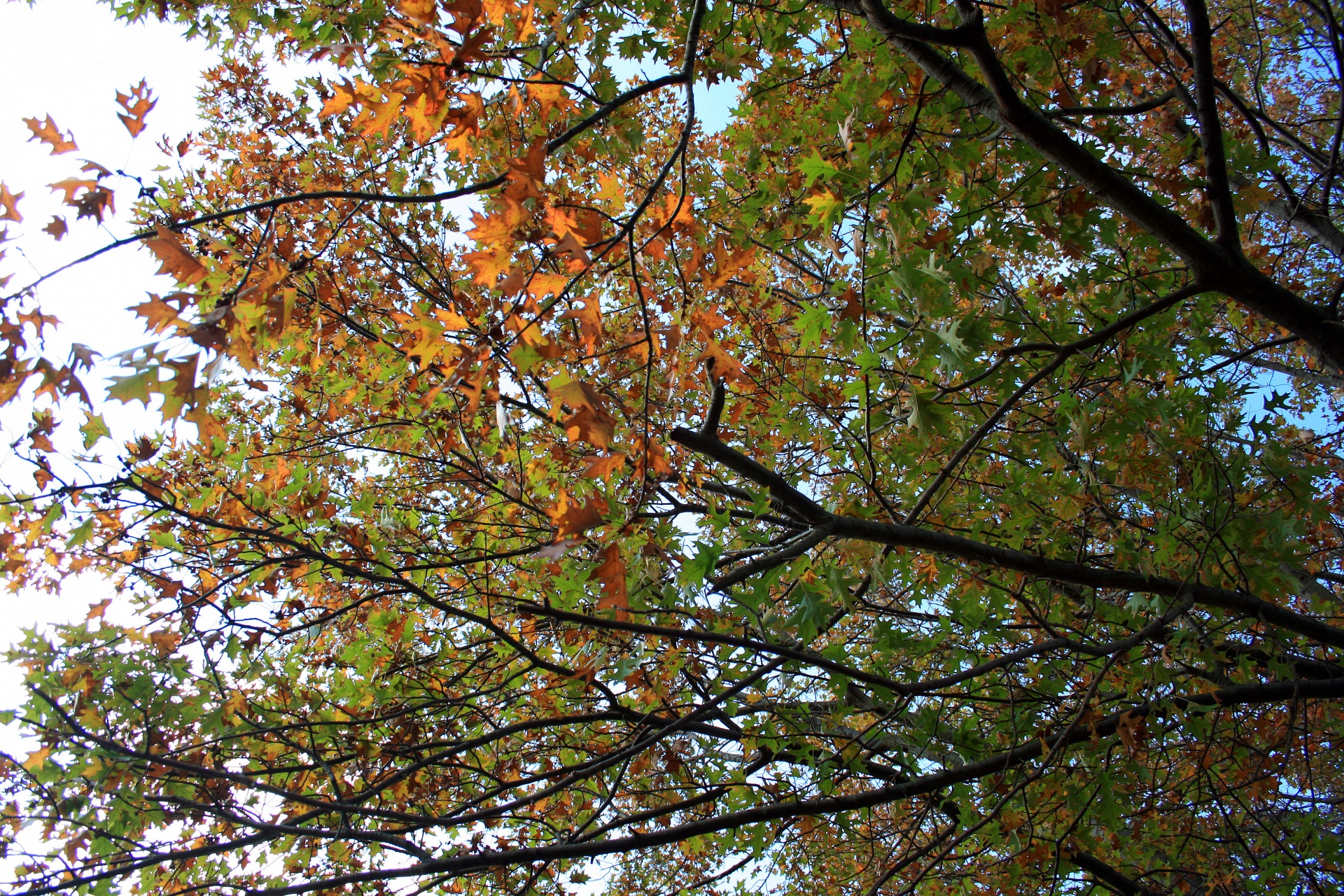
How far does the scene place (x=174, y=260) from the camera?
6.77 feet

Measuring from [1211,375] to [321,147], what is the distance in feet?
23.2

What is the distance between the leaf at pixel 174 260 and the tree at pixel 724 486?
17mm

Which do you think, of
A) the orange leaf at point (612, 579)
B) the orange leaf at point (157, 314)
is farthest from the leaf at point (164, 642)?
the orange leaf at point (612, 579)

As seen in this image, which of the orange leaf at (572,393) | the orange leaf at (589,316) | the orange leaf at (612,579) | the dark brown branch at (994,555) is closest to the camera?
the orange leaf at (572,393)

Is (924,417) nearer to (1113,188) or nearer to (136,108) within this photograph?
(1113,188)

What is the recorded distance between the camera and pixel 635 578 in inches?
122

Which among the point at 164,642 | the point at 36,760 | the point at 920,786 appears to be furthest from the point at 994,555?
the point at 36,760

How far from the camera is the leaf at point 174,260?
2035 millimetres

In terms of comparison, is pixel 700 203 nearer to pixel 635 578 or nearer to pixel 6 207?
pixel 635 578

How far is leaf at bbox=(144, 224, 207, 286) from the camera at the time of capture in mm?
2035

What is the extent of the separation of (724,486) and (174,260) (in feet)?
9.06

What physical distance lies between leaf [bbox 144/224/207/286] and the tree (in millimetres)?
17

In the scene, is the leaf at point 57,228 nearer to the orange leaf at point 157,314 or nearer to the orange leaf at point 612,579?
the orange leaf at point 157,314

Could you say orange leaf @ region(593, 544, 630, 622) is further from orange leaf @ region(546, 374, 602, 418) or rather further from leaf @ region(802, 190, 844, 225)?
leaf @ region(802, 190, 844, 225)
